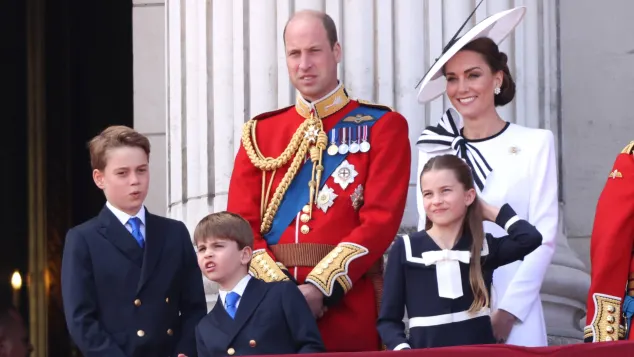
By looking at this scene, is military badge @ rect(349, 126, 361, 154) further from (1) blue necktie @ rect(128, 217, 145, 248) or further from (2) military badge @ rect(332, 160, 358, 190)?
(1) blue necktie @ rect(128, 217, 145, 248)

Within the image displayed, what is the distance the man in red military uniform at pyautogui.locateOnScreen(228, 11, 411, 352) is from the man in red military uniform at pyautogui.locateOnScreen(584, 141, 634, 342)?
744mm

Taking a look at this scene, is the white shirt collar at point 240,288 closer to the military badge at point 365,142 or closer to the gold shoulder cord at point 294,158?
the gold shoulder cord at point 294,158

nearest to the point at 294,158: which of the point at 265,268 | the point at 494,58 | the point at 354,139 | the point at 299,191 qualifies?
the point at 299,191

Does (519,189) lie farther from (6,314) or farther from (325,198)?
(6,314)

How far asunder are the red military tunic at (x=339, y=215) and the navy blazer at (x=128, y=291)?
32cm

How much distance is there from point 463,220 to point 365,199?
48cm

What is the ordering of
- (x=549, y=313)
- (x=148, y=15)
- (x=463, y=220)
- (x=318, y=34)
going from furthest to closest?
(x=148, y=15)
(x=549, y=313)
(x=318, y=34)
(x=463, y=220)

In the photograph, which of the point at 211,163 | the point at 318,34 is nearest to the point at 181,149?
the point at 211,163

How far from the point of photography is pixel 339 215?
21.9 ft

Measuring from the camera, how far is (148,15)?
968cm

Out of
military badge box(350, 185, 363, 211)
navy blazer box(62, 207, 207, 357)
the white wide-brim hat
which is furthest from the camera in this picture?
the white wide-brim hat

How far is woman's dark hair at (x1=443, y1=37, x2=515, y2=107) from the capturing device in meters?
6.82

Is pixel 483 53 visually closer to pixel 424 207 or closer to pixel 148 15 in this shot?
pixel 424 207

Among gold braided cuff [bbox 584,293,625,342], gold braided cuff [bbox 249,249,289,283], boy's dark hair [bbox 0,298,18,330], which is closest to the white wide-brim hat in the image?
gold braided cuff [bbox 249,249,289,283]
